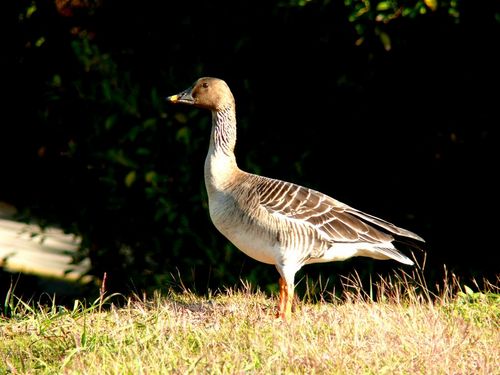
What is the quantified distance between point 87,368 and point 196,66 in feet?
12.9

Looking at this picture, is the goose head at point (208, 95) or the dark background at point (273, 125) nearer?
the goose head at point (208, 95)

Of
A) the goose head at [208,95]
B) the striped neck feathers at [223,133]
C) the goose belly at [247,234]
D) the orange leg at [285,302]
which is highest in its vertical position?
the goose head at [208,95]

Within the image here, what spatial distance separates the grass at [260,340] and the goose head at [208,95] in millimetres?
1523

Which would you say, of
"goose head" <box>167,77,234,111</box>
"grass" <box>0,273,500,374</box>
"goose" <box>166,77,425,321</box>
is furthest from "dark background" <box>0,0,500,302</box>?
"grass" <box>0,273,500,374</box>

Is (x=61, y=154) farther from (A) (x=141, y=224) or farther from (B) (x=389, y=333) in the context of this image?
(B) (x=389, y=333)

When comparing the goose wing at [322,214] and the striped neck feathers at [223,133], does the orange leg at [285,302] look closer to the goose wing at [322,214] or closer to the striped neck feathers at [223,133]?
the goose wing at [322,214]

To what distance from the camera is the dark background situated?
7.89m

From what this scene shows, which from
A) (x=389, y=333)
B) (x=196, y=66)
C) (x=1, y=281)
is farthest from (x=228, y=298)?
(x=1, y=281)

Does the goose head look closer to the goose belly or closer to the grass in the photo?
the goose belly

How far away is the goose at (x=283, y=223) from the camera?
21.2 feet

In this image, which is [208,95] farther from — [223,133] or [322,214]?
[322,214]

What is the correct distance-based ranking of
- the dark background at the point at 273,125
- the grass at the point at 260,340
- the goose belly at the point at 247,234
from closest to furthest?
the grass at the point at 260,340 → the goose belly at the point at 247,234 → the dark background at the point at 273,125

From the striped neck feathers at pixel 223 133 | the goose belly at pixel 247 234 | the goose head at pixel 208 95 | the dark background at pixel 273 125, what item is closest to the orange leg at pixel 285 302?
the goose belly at pixel 247 234

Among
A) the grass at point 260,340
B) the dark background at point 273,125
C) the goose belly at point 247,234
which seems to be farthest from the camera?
the dark background at point 273,125
